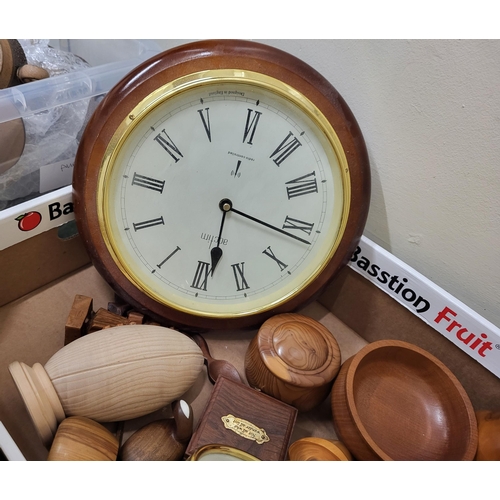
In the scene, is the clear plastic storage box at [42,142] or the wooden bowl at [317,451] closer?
the wooden bowl at [317,451]

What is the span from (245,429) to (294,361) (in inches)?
4.6

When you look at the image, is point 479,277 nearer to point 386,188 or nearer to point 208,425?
point 386,188

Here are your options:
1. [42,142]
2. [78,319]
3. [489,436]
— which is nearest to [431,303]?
[489,436]

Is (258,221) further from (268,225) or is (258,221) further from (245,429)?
(245,429)

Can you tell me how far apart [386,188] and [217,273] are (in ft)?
1.04

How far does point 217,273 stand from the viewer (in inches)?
28.1

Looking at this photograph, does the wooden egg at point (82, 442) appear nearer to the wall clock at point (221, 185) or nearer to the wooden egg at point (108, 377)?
the wooden egg at point (108, 377)

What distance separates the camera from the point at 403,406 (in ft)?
2.28

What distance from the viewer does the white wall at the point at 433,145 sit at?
602mm

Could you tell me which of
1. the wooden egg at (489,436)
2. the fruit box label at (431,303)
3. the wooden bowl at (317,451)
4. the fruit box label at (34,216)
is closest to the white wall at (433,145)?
the fruit box label at (431,303)

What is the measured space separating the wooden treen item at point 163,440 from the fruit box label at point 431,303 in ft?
1.26

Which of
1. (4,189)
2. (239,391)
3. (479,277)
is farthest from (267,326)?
(4,189)

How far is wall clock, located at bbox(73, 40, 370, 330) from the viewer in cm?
62

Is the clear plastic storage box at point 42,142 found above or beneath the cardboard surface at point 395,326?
above
